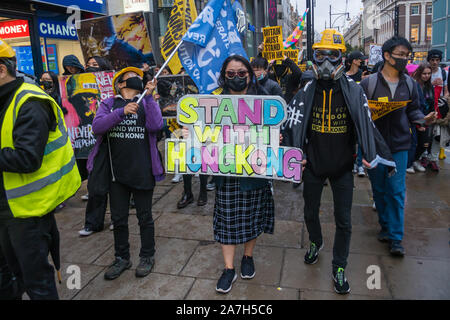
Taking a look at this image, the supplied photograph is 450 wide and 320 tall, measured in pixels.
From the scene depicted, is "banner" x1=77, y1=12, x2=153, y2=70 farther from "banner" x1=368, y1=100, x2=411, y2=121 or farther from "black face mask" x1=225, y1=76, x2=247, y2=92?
"banner" x1=368, y1=100, x2=411, y2=121

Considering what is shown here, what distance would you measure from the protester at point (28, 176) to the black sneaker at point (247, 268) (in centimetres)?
163

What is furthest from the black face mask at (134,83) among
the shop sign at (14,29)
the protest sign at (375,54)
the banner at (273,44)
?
the protest sign at (375,54)

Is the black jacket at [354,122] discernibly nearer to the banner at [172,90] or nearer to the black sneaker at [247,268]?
the black sneaker at [247,268]

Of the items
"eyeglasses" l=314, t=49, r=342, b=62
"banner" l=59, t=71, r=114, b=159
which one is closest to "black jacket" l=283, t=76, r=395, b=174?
"eyeglasses" l=314, t=49, r=342, b=62

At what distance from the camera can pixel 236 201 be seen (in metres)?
3.35

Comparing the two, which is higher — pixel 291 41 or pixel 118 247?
pixel 291 41

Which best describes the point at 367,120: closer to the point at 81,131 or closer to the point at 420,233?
the point at 420,233

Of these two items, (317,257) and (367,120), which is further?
(317,257)

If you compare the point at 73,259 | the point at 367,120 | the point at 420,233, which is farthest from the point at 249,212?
the point at 420,233

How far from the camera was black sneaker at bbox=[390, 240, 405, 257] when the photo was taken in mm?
3842

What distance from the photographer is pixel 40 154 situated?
2482 mm

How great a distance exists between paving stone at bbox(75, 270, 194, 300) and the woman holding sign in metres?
0.38

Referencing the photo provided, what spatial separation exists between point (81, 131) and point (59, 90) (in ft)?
3.02

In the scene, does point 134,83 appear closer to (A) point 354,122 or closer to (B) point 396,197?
(A) point 354,122
